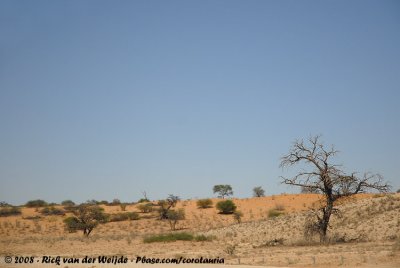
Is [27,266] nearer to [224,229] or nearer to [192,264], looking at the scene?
[192,264]

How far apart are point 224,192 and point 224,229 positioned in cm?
5086

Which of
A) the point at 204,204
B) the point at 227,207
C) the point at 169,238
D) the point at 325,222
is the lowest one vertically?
the point at 169,238

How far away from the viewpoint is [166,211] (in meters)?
52.4

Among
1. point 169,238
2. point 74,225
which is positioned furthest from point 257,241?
point 74,225

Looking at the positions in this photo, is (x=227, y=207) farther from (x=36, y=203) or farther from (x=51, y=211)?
(x=36, y=203)

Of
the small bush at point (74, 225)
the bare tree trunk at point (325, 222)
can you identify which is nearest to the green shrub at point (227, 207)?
the small bush at point (74, 225)

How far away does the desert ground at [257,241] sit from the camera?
18109 millimetres

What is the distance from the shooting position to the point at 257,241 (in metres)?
28.4

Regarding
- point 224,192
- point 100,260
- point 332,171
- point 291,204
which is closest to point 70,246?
point 100,260

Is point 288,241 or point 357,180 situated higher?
point 357,180

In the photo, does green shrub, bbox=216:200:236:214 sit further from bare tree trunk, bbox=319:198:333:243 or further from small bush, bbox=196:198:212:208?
bare tree trunk, bbox=319:198:333:243

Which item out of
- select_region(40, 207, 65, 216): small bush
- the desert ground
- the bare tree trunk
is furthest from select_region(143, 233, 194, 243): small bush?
select_region(40, 207, 65, 216): small bush

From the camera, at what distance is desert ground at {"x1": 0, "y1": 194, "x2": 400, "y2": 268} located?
1811 centimetres

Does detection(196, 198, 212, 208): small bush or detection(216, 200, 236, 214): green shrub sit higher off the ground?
detection(196, 198, 212, 208): small bush
